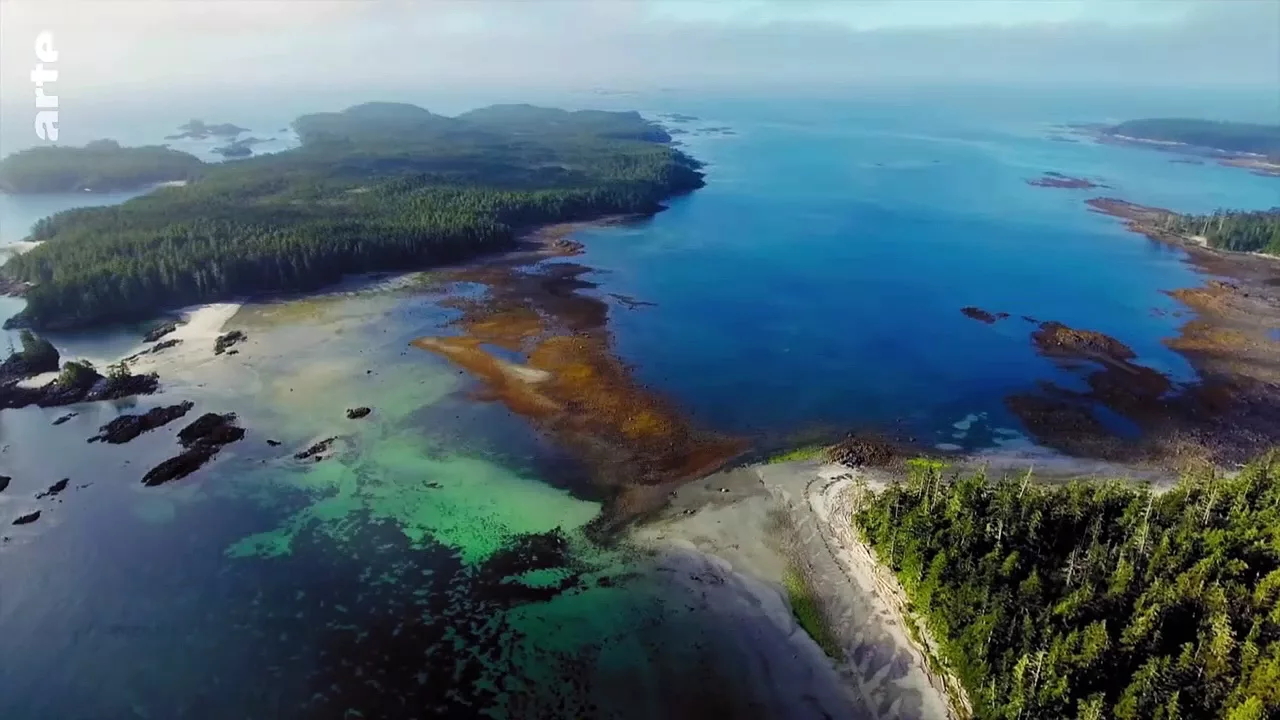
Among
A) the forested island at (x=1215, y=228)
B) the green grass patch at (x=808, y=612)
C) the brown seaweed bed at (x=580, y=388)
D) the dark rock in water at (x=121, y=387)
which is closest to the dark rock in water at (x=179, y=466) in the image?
the dark rock in water at (x=121, y=387)

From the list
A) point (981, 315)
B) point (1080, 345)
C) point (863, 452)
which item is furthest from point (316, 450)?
point (1080, 345)

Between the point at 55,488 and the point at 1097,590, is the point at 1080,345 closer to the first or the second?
the point at 1097,590

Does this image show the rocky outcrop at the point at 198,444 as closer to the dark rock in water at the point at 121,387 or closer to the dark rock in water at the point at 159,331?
the dark rock in water at the point at 121,387

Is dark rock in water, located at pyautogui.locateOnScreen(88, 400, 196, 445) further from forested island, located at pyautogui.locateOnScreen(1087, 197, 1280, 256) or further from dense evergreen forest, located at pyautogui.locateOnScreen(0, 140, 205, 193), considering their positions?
forested island, located at pyautogui.locateOnScreen(1087, 197, 1280, 256)

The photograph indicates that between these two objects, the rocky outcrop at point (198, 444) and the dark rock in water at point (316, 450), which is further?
the dark rock in water at point (316, 450)

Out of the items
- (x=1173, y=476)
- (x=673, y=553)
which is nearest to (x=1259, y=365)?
(x=1173, y=476)

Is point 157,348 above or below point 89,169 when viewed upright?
below
